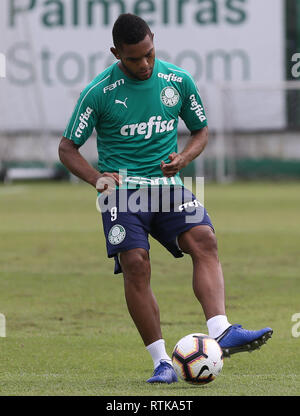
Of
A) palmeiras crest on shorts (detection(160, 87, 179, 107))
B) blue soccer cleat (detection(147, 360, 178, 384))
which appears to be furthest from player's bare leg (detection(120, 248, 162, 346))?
palmeiras crest on shorts (detection(160, 87, 179, 107))

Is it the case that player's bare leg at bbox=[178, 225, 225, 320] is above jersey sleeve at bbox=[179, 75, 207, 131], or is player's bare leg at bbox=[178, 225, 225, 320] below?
below

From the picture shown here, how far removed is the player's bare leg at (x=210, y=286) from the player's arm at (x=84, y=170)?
1.94ft

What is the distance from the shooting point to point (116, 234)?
251 inches

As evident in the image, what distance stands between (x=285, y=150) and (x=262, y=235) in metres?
14.9

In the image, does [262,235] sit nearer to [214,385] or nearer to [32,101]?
[214,385]

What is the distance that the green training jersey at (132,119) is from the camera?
6527 millimetres

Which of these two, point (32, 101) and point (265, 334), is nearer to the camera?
point (265, 334)

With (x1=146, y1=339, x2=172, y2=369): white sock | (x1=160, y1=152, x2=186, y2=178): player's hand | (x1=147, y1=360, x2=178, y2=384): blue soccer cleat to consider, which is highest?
(x1=160, y1=152, x2=186, y2=178): player's hand

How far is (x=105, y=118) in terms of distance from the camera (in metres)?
6.59

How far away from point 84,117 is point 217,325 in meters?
1.57

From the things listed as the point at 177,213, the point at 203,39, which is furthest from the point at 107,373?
the point at 203,39

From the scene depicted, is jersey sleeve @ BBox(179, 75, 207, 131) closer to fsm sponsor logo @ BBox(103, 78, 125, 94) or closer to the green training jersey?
the green training jersey

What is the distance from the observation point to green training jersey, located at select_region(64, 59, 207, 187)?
6527 millimetres

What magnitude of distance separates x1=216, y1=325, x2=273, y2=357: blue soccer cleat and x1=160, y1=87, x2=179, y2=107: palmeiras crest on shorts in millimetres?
1507
